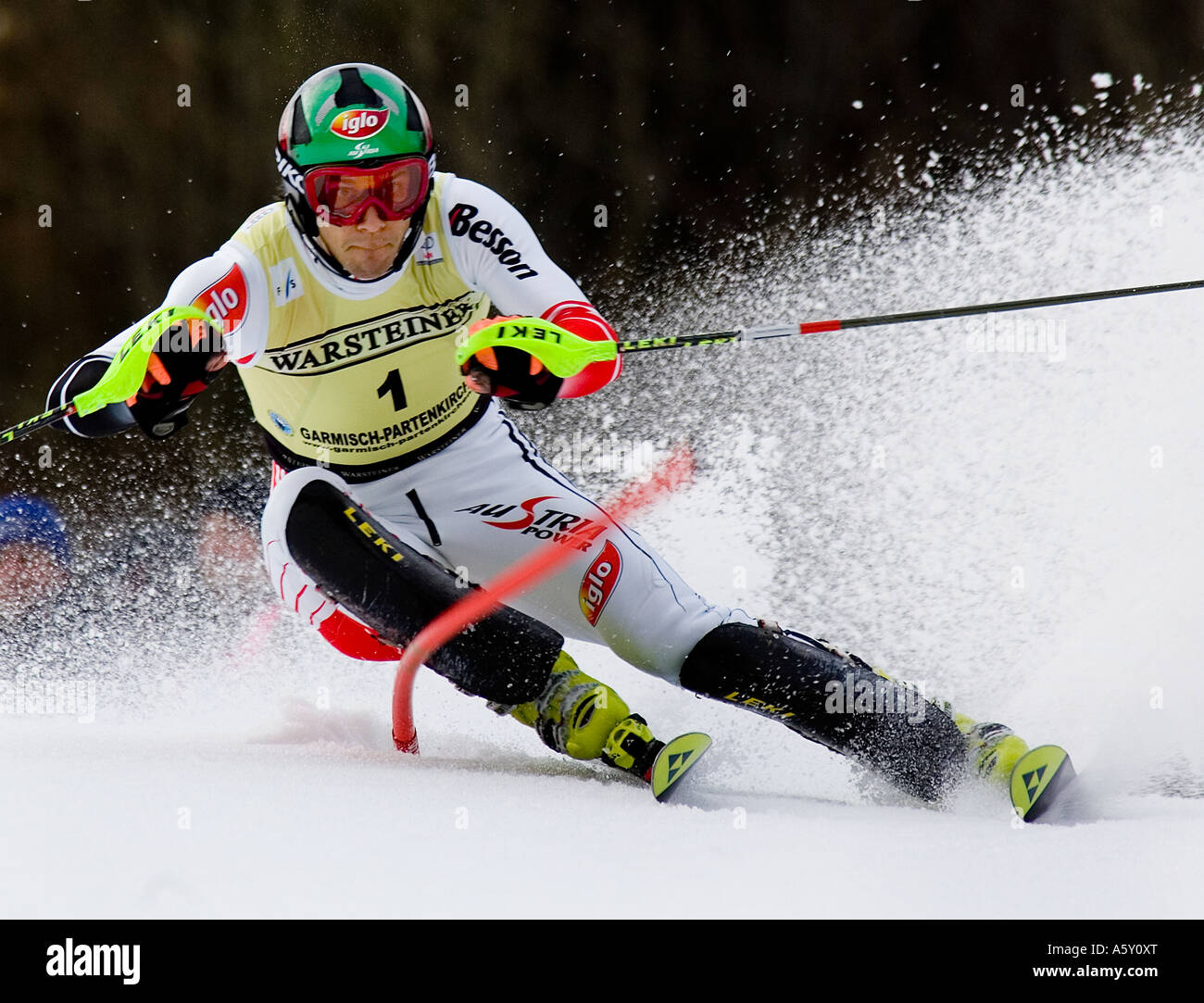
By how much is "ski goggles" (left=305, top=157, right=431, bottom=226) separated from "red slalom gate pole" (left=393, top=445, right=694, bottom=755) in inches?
20.9

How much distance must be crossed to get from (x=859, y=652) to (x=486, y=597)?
1.34m

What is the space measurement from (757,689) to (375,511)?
25.5 inches

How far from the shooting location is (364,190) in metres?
1.72

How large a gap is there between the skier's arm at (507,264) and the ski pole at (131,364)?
0.38 m

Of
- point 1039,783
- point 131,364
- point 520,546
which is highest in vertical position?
point 131,364

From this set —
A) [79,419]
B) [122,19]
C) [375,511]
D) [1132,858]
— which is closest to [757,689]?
[1132,858]

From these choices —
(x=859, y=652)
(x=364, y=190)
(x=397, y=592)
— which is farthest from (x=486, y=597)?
(x=859, y=652)

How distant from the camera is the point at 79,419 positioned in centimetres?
170

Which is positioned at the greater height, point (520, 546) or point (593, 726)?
point (520, 546)

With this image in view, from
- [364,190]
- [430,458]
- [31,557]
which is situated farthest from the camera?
[31,557]

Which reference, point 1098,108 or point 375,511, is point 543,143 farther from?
point 375,511

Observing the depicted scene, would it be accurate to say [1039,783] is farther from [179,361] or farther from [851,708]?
[179,361]

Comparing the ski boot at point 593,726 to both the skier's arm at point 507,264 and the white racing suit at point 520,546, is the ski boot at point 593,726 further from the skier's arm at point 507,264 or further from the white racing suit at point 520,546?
the skier's arm at point 507,264

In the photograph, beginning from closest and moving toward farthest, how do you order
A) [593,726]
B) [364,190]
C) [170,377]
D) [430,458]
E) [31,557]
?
[170,377]
[364,190]
[593,726]
[430,458]
[31,557]
